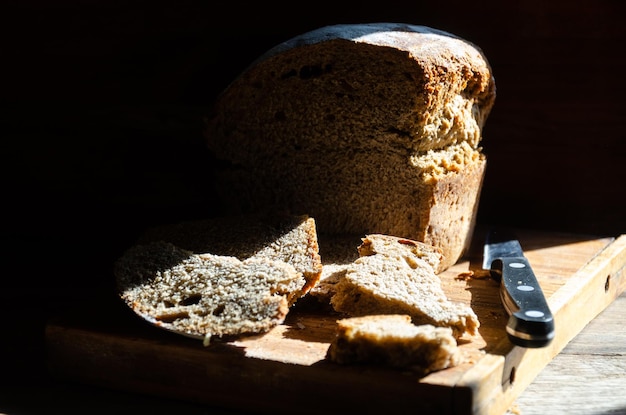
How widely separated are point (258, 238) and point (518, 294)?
2.71 ft

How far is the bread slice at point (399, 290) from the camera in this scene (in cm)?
226

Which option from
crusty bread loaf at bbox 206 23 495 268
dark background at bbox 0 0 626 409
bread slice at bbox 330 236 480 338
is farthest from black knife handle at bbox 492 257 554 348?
dark background at bbox 0 0 626 409

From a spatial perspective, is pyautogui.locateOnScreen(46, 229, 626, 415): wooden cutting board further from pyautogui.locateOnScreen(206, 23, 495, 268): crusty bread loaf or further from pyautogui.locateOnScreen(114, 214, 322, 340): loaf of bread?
pyautogui.locateOnScreen(206, 23, 495, 268): crusty bread loaf

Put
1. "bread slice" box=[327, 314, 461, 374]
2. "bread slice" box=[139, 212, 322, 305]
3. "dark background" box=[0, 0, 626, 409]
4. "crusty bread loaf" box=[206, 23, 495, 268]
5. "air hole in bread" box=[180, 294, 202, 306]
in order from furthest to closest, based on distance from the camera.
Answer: "dark background" box=[0, 0, 626, 409], "crusty bread loaf" box=[206, 23, 495, 268], "bread slice" box=[139, 212, 322, 305], "air hole in bread" box=[180, 294, 202, 306], "bread slice" box=[327, 314, 461, 374]

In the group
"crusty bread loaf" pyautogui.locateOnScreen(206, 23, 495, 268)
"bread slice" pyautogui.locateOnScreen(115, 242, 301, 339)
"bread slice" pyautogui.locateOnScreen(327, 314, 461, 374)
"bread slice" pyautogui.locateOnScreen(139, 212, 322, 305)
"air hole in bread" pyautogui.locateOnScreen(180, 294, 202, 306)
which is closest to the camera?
"bread slice" pyautogui.locateOnScreen(327, 314, 461, 374)

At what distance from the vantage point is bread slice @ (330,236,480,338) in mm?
2264

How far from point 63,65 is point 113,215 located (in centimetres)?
69

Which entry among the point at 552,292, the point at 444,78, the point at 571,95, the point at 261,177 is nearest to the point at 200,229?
the point at 261,177

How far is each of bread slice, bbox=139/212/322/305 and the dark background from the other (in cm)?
81

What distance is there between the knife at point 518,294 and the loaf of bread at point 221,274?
56 centimetres

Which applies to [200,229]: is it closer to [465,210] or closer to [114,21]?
[465,210]

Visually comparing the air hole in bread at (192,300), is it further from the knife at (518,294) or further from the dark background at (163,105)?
the dark background at (163,105)

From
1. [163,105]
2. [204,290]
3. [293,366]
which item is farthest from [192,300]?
[163,105]

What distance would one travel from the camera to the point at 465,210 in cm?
315
